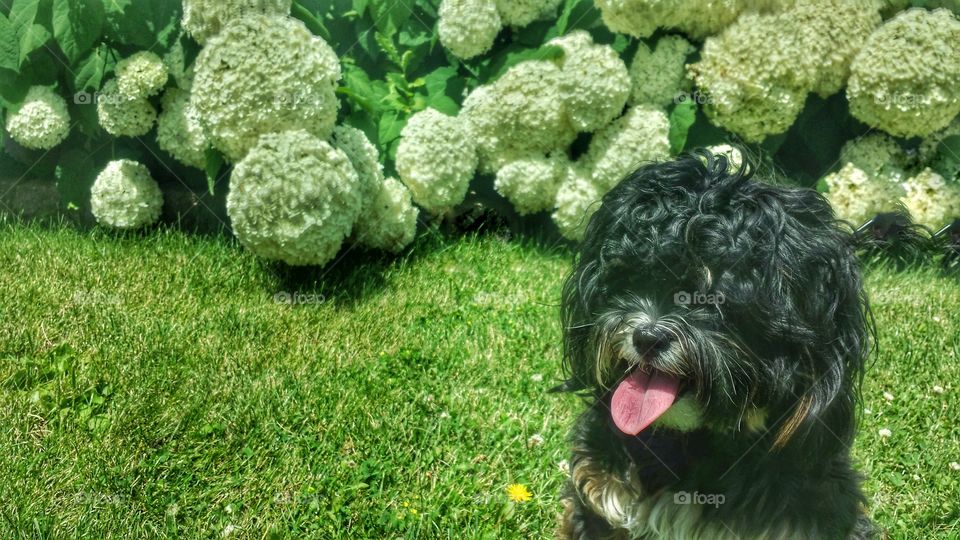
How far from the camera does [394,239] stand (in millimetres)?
5234

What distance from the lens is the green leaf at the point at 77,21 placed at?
4895mm

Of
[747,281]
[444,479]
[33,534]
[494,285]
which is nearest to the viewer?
[747,281]

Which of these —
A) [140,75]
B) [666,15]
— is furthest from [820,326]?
[140,75]

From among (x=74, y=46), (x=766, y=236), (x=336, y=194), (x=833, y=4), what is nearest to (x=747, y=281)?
(x=766, y=236)

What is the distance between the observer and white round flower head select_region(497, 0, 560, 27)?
216 inches

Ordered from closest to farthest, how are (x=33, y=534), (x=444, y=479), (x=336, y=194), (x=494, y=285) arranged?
(x=33, y=534) < (x=444, y=479) < (x=336, y=194) < (x=494, y=285)

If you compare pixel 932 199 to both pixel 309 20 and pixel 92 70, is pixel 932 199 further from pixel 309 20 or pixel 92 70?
pixel 92 70

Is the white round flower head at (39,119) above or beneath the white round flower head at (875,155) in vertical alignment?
above

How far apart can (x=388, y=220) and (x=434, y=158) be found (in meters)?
0.42

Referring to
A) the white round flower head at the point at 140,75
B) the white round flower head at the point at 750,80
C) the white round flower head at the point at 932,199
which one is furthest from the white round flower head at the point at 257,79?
the white round flower head at the point at 932,199

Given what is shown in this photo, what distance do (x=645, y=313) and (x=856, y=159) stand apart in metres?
3.58

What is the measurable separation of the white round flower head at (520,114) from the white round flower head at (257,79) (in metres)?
1.02

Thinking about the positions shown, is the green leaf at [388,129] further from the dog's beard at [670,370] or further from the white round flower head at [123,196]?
the dog's beard at [670,370]

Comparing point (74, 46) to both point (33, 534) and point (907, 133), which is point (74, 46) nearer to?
point (33, 534)
